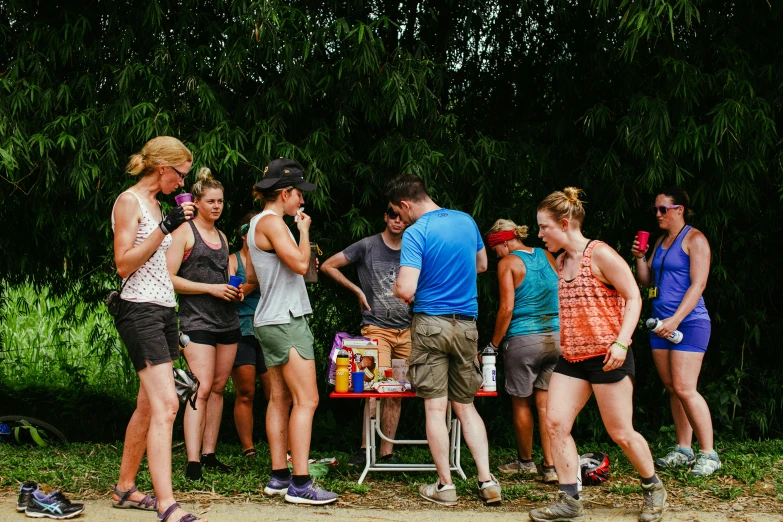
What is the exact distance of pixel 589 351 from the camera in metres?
4.16

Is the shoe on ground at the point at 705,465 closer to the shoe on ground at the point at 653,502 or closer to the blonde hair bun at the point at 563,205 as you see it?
the shoe on ground at the point at 653,502

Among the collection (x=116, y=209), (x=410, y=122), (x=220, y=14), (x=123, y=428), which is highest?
(x=220, y=14)

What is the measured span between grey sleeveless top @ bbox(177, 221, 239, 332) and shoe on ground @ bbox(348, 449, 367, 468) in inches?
48.5

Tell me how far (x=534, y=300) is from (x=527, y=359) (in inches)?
15.3

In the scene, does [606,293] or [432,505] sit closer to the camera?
[606,293]

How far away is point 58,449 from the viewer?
6.48 m

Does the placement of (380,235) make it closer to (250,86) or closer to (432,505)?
(250,86)

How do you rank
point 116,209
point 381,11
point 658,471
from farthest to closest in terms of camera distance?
1. point 381,11
2. point 658,471
3. point 116,209

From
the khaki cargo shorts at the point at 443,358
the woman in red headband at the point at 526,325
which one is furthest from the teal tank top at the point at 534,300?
the khaki cargo shorts at the point at 443,358

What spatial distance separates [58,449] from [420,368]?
11.3 ft

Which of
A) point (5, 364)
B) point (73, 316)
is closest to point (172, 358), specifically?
point (73, 316)

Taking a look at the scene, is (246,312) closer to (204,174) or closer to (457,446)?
(204,174)

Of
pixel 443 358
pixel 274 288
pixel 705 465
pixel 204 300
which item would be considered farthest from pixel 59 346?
pixel 705 465

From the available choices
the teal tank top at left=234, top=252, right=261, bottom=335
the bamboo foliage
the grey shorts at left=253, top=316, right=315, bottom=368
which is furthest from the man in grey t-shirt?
the grey shorts at left=253, top=316, right=315, bottom=368
